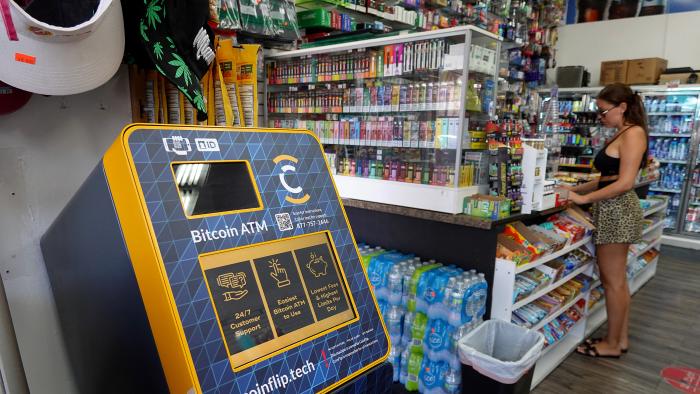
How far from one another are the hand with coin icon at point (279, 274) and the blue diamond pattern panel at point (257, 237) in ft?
0.17

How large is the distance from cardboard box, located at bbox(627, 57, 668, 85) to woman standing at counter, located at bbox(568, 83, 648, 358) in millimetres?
4803

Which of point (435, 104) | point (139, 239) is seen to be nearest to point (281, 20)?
point (435, 104)

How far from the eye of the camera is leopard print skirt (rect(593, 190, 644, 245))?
3084 millimetres

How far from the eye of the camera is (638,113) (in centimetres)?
303

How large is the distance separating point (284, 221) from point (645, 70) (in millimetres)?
8145

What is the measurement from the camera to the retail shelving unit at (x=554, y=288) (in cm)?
250

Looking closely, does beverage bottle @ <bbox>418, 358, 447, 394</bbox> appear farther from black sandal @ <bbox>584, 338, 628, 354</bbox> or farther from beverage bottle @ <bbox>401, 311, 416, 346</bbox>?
black sandal @ <bbox>584, 338, 628, 354</bbox>

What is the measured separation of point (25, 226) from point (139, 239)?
0.68 metres

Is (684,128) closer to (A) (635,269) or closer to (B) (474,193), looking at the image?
(A) (635,269)

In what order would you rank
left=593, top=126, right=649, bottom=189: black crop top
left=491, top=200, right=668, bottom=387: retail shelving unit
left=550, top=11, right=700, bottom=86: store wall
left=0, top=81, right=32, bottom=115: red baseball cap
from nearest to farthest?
left=0, top=81, right=32, bottom=115: red baseball cap
left=491, top=200, right=668, bottom=387: retail shelving unit
left=593, top=126, right=649, bottom=189: black crop top
left=550, top=11, right=700, bottom=86: store wall

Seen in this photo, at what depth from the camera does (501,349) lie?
256 centimetres

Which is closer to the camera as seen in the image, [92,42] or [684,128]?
[92,42]

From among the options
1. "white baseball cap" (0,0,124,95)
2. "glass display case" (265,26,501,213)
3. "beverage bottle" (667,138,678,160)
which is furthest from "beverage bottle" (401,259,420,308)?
"beverage bottle" (667,138,678,160)

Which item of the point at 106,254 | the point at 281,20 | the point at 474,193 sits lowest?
the point at 474,193
